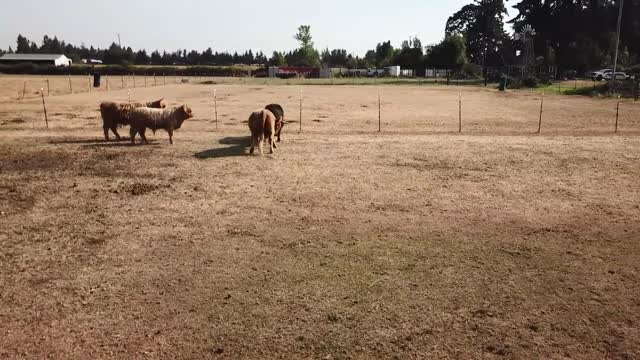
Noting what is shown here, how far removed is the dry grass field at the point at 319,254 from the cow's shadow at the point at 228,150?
0.51 feet

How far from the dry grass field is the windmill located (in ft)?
195

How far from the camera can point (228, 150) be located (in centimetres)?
1493

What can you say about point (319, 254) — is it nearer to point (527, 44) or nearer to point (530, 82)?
point (530, 82)

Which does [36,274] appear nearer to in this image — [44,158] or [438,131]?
[44,158]

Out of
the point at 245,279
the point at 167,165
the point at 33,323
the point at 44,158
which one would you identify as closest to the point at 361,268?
the point at 245,279

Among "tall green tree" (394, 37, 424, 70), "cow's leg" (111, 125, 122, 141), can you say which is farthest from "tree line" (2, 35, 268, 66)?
"cow's leg" (111, 125, 122, 141)

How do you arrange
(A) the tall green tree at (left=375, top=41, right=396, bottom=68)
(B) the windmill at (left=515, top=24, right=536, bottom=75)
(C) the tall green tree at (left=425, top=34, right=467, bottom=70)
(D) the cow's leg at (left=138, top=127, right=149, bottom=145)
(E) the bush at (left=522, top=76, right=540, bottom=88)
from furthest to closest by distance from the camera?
1. (A) the tall green tree at (left=375, top=41, right=396, bottom=68)
2. (C) the tall green tree at (left=425, top=34, right=467, bottom=70)
3. (B) the windmill at (left=515, top=24, right=536, bottom=75)
4. (E) the bush at (left=522, top=76, right=540, bottom=88)
5. (D) the cow's leg at (left=138, top=127, right=149, bottom=145)

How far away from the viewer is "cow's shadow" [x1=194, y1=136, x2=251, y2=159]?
1411cm

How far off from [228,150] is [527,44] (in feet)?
215

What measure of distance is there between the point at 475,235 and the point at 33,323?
6.42 metres

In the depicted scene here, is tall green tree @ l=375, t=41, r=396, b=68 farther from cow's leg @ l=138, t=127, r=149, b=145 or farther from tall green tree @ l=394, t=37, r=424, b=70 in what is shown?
cow's leg @ l=138, t=127, r=149, b=145

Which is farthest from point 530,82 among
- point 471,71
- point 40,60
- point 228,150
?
point 40,60

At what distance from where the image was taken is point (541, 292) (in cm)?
632

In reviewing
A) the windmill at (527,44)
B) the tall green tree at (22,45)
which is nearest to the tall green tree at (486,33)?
the windmill at (527,44)
